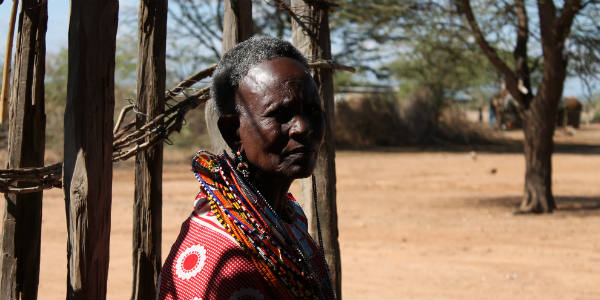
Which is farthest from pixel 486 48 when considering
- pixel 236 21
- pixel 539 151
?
pixel 236 21

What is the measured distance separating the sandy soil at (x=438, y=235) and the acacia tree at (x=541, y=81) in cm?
54

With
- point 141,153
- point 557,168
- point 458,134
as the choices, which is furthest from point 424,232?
point 458,134

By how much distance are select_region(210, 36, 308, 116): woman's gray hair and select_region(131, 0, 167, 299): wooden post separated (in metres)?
1.25

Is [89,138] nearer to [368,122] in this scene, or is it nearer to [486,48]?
[486,48]

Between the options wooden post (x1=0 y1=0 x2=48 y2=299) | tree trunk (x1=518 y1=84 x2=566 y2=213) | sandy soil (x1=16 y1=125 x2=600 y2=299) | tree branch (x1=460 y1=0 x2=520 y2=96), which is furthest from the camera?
tree trunk (x1=518 y1=84 x2=566 y2=213)

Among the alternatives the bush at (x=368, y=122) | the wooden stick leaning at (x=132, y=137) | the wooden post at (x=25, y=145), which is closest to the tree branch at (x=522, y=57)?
the wooden stick leaning at (x=132, y=137)

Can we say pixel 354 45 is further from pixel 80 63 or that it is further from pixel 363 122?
pixel 80 63

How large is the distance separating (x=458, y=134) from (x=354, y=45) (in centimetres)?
491

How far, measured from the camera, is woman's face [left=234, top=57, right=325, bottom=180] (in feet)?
5.79

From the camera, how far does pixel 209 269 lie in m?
1.55

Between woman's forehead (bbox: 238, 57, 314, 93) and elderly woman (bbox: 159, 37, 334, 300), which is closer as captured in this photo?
elderly woman (bbox: 159, 37, 334, 300)

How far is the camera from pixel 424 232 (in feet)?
28.9

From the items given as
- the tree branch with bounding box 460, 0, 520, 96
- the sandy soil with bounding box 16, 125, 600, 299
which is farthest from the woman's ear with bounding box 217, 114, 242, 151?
the tree branch with bounding box 460, 0, 520, 96

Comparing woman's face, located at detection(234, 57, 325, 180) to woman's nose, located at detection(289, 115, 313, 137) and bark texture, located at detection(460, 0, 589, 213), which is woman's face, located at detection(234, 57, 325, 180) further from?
bark texture, located at detection(460, 0, 589, 213)
